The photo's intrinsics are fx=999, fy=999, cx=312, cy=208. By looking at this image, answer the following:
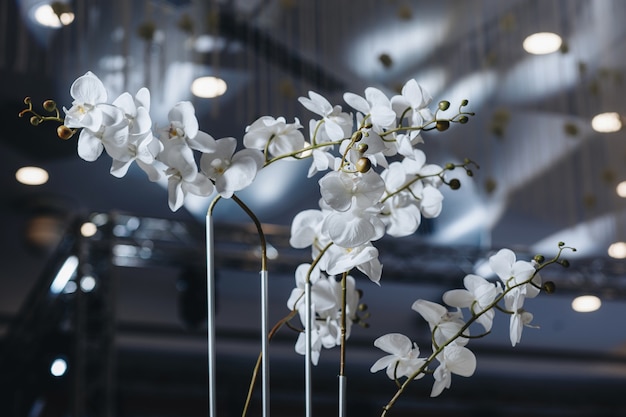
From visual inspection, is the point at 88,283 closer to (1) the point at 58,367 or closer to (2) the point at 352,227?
(1) the point at 58,367

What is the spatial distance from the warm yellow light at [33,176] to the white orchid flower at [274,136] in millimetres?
5457

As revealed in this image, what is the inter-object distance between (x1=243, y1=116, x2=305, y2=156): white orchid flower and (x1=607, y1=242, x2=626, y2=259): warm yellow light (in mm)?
6711

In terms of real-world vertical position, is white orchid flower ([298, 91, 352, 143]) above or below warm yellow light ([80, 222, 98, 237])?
below

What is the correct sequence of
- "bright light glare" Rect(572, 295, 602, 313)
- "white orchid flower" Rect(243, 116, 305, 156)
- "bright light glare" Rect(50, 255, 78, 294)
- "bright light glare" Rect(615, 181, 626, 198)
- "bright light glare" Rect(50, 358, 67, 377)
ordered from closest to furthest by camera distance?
"white orchid flower" Rect(243, 116, 305, 156) < "bright light glare" Rect(50, 255, 78, 294) < "bright light glare" Rect(50, 358, 67, 377) < "bright light glare" Rect(615, 181, 626, 198) < "bright light glare" Rect(572, 295, 602, 313)

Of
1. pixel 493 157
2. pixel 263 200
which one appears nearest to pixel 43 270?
pixel 263 200

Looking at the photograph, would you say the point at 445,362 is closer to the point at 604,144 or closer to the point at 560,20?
the point at 560,20

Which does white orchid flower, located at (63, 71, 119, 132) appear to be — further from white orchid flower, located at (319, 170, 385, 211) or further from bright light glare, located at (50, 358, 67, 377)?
bright light glare, located at (50, 358, 67, 377)

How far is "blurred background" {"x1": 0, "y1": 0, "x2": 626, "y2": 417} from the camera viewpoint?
5.74m

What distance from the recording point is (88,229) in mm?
6199

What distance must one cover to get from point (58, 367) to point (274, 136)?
19.1 ft

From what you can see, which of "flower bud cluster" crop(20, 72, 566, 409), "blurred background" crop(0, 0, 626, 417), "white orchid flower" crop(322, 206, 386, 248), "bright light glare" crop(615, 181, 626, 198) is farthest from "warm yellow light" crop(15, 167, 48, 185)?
"white orchid flower" crop(322, 206, 386, 248)

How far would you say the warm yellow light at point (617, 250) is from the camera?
24.3ft

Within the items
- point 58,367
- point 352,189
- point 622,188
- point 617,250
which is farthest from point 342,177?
point 617,250

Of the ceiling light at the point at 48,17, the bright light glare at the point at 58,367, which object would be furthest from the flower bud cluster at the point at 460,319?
the bright light glare at the point at 58,367
